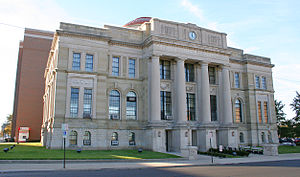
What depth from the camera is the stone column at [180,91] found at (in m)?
35.9

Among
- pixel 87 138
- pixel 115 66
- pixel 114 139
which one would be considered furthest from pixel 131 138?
pixel 115 66

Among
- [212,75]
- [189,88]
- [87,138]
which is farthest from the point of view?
[212,75]

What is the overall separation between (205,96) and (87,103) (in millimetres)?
17196

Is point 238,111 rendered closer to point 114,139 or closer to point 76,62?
point 114,139

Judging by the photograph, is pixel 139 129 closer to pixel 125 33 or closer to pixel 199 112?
pixel 199 112

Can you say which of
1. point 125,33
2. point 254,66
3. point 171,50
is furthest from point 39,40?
point 254,66

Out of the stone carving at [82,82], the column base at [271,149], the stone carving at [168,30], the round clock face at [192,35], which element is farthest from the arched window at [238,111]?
the stone carving at [82,82]

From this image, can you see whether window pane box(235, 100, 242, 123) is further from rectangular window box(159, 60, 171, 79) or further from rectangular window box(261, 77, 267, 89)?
rectangular window box(159, 60, 171, 79)

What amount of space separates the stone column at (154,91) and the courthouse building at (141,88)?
0.44 ft

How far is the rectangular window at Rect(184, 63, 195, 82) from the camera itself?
4088cm

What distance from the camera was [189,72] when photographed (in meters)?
41.2

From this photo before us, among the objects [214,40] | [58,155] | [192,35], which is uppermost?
[192,35]

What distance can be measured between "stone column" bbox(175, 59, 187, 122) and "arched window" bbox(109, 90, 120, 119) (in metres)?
8.30

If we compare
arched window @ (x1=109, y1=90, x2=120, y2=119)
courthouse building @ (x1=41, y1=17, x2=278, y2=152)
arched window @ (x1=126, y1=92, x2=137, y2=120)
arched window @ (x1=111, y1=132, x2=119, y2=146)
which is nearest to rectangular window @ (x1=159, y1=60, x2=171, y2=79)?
courthouse building @ (x1=41, y1=17, x2=278, y2=152)
